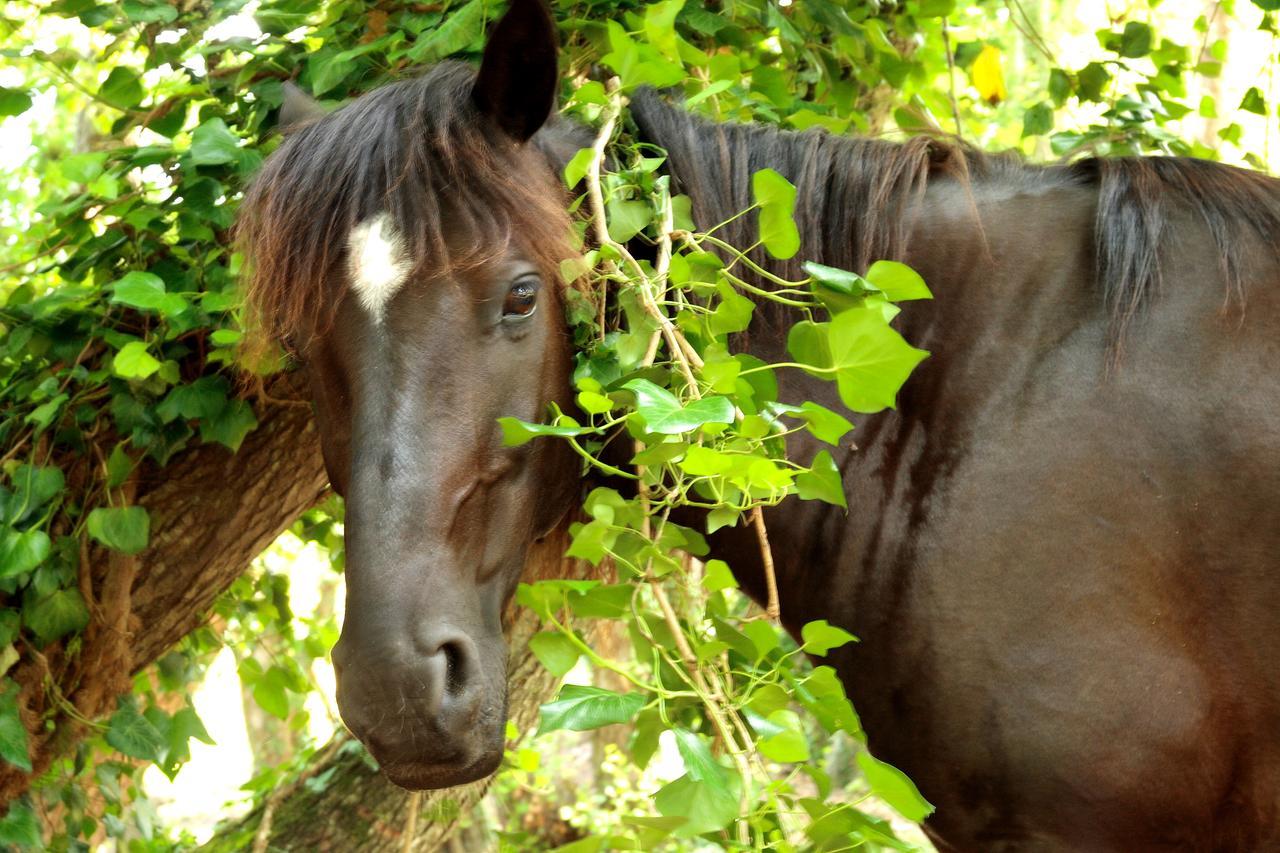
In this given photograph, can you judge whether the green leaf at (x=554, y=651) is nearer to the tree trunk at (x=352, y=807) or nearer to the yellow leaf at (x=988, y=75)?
the tree trunk at (x=352, y=807)

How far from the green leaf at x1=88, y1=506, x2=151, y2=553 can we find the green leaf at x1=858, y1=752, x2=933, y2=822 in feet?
5.92

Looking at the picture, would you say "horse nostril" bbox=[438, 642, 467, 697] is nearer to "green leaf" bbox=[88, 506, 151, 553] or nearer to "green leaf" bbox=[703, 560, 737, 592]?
"green leaf" bbox=[703, 560, 737, 592]

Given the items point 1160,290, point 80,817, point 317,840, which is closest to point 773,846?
point 1160,290

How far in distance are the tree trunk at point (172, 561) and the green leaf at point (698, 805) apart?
156 centimetres

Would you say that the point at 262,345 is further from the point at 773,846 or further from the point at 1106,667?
the point at 1106,667

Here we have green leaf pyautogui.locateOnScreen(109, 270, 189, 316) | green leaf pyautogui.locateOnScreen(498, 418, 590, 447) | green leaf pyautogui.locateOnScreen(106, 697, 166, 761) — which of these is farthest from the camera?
green leaf pyautogui.locateOnScreen(106, 697, 166, 761)

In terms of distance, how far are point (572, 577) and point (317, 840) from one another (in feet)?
6.07

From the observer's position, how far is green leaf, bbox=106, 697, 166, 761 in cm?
282

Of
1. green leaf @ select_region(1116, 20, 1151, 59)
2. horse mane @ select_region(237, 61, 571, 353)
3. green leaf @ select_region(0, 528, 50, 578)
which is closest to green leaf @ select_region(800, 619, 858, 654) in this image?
horse mane @ select_region(237, 61, 571, 353)

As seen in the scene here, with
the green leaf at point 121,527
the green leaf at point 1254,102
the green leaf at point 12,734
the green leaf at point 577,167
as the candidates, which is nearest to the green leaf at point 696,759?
the green leaf at point 577,167

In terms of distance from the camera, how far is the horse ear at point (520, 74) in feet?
6.91

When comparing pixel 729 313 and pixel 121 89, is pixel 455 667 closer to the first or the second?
pixel 729 313

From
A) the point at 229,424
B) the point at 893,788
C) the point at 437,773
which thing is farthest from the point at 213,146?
the point at 893,788

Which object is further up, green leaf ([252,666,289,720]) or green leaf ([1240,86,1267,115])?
green leaf ([1240,86,1267,115])
